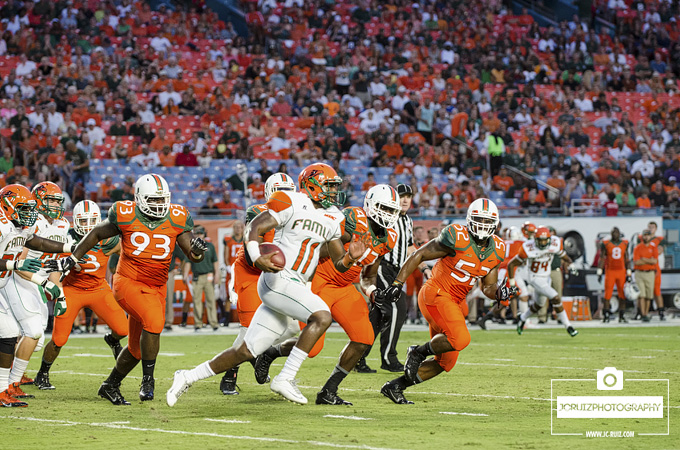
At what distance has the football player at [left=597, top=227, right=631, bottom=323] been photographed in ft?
61.4

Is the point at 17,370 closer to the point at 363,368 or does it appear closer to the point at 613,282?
the point at 363,368

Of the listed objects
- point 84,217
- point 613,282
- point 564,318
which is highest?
point 84,217

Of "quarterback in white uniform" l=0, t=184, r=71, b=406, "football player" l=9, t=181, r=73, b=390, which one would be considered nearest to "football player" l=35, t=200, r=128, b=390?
"football player" l=9, t=181, r=73, b=390

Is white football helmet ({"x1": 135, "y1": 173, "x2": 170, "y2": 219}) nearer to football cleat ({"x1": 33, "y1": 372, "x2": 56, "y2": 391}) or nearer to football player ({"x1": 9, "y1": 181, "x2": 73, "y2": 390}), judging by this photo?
football player ({"x1": 9, "y1": 181, "x2": 73, "y2": 390})

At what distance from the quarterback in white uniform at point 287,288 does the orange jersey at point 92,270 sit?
2.46 metres

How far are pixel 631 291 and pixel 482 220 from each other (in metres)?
12.2

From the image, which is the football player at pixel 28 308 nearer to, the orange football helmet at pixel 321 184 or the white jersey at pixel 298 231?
the white jersey at pixel 298 231

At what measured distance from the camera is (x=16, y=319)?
8.17 meters

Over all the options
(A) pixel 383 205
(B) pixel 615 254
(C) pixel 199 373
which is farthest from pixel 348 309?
(B) pixel 615 254

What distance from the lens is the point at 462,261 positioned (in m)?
8.20

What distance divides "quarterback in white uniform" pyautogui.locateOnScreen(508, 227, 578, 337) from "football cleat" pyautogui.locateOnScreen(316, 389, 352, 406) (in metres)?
8.08

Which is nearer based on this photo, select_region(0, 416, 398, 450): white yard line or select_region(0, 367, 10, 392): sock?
select_region(0, 416, 398, 450): white yard line

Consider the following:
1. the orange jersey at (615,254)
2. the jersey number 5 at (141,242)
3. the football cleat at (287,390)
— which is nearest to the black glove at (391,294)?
the football cleat at (287,390)

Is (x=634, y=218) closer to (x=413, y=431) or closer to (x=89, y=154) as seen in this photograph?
(x=89, y=154)
